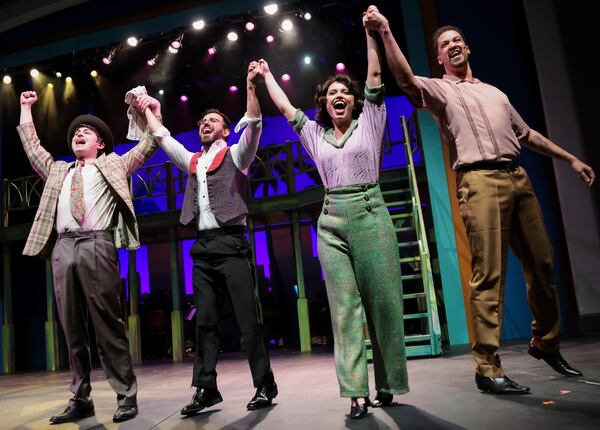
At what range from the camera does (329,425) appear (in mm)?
2184

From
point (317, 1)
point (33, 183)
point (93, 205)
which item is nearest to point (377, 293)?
point (93, 205)

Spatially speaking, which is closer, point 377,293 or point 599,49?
point 377,293

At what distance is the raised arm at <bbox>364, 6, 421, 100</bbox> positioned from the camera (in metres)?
2.46

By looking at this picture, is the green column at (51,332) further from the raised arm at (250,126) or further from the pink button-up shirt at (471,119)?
the pink button-up shirt at (471,119)

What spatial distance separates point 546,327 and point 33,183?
29.4ft

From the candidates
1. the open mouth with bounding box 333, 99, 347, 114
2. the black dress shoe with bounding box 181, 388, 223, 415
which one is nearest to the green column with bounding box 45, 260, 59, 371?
the black dress shoe with bounding box 181, 388, 223, 415

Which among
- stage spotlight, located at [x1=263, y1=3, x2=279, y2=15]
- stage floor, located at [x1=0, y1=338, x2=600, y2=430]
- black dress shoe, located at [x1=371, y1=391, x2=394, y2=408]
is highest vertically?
stage spotlight, located at [x1=263, y1=3, x2=279, y2=15]

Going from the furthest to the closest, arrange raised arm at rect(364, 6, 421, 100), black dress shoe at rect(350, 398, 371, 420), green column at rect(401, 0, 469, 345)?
green column at rect(401, 0, 469, 345), raised arm at rect(364, 6, 421, 100), black dress shoe at rect(350, 398, 371, 420)

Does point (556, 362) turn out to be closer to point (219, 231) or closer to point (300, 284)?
point (219, 231)

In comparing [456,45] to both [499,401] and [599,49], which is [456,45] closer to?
[499,401]

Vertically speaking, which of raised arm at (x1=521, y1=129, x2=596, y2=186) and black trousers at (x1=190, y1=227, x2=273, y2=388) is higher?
raised arm at (x1=521, y1=129, x2=596, y2=186)

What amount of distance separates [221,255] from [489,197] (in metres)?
1.46

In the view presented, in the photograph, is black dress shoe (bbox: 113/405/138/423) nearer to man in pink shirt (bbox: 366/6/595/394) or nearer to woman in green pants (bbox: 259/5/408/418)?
woman in green pants (bbox: 259/5/408/418)

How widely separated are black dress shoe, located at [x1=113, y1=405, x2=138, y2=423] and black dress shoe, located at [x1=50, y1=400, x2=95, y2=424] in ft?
0.81
